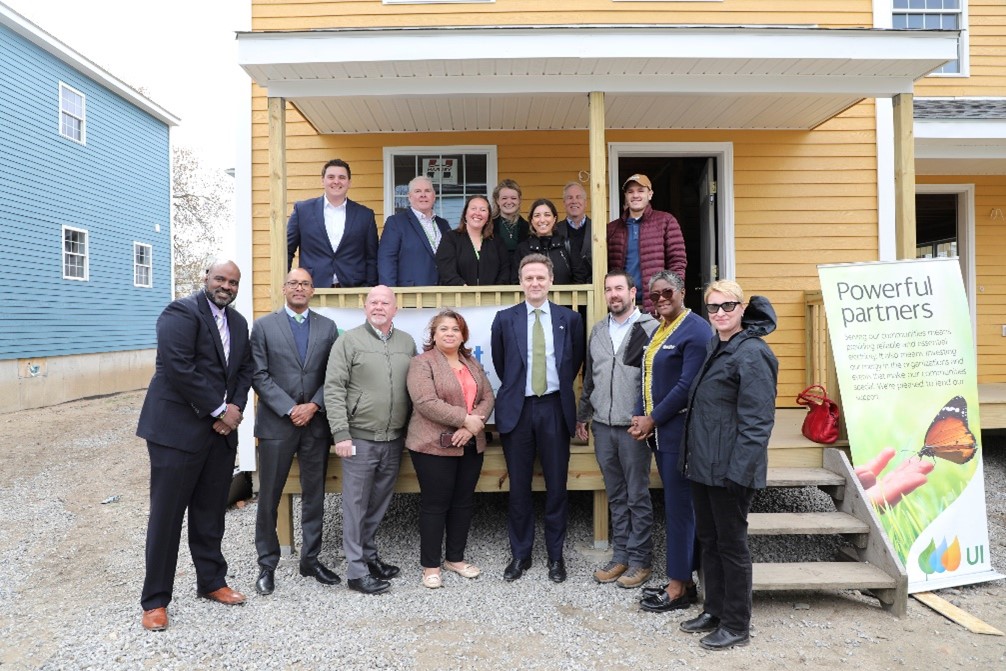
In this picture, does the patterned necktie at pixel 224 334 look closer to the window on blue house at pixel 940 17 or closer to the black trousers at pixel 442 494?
the black trousers at pixel 442 494

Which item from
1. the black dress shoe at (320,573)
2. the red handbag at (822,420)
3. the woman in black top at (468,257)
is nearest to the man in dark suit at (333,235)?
the woman in black top at (468,257)

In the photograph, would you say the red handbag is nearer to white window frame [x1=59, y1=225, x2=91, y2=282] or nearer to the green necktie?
the green necktie

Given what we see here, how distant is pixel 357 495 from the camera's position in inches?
155

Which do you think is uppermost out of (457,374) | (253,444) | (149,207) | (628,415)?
(149,207)

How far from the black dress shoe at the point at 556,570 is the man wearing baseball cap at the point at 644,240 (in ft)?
6.01

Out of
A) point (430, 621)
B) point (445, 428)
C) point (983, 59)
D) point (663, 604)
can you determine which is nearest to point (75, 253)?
point (445, 428)

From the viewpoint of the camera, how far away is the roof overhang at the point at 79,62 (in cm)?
1163

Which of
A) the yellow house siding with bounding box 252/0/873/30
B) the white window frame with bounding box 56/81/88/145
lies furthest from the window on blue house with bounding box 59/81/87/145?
the yellow house siding with bounding box 252/0/873/30

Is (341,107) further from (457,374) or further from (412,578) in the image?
(412,578)

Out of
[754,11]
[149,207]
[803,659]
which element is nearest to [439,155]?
[754,11]

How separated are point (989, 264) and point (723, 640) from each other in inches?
276

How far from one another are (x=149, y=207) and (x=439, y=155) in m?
12.6

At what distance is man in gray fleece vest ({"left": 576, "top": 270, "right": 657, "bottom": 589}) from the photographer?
12.8 feet

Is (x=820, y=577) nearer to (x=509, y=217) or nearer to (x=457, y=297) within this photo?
(x=457, y=297)
